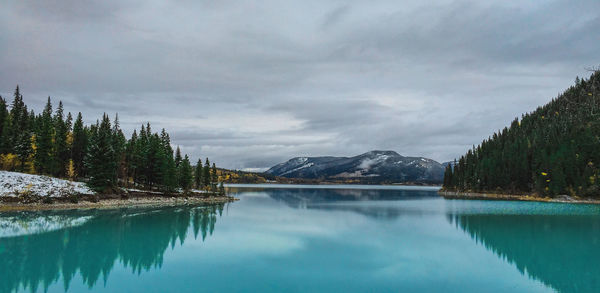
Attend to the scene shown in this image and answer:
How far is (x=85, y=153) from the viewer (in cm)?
7825

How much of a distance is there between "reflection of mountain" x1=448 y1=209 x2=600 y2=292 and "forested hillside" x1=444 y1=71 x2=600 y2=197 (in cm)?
3609

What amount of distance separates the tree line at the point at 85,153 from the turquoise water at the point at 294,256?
23.3m

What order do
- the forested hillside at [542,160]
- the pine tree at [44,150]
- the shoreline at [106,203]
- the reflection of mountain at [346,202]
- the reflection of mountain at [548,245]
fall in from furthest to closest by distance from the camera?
1. the forested hillside at [542,160]
2. the pine tree at [44,150]
3. the reflection of mountain at [346,202]
4. the shoreline at [106,203]
5. the reflection of mountain at [548,245]

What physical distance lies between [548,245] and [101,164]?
226 feet

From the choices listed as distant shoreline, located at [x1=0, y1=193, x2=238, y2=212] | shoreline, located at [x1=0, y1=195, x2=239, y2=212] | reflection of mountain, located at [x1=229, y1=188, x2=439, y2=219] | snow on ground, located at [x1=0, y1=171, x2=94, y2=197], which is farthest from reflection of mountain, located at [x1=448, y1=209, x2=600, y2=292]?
snow on ground, located at [x1=0, y1=171, x2=94, y2=197]

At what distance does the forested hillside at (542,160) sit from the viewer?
3617 inches

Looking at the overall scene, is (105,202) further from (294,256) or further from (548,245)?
(548,245)

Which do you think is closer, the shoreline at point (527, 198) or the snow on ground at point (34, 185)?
the snow on ground at point (34, 185)

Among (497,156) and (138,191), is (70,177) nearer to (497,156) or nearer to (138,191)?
(138,191)

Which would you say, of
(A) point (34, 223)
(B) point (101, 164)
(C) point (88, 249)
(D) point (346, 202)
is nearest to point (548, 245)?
(C) point (88, 249)

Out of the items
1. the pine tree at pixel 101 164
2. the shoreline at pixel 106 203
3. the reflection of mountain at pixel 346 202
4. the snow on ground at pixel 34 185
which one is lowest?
the reflection of mountain at pixel 346 202

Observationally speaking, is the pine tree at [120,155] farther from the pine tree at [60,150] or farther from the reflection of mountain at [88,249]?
the reflection of mountain at [88,249]

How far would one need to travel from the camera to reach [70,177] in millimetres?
71500

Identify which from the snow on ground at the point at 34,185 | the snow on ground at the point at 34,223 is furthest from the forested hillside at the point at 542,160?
the snow on ground at the point at 34,185
